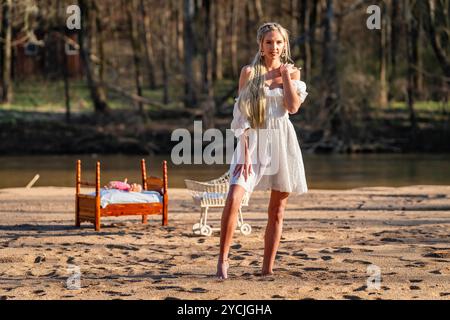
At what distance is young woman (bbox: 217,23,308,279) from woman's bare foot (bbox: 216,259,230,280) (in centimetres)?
5

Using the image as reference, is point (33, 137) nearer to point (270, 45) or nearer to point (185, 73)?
point (185, 73)

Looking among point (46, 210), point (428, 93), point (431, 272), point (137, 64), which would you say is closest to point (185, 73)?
point (137, 64)

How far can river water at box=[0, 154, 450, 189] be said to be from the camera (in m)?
24.9

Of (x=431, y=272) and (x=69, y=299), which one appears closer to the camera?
(x=69, y=299)

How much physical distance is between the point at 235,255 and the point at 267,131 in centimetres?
245

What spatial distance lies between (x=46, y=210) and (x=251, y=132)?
8373mm

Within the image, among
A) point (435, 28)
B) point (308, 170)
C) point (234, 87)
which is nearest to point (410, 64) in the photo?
point (435, 28)

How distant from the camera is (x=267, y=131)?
8.70 m

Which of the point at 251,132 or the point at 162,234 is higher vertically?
the point at 251,132

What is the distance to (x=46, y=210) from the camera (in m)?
16.5

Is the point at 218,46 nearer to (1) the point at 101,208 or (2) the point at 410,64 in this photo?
(2) the point at 410,64
